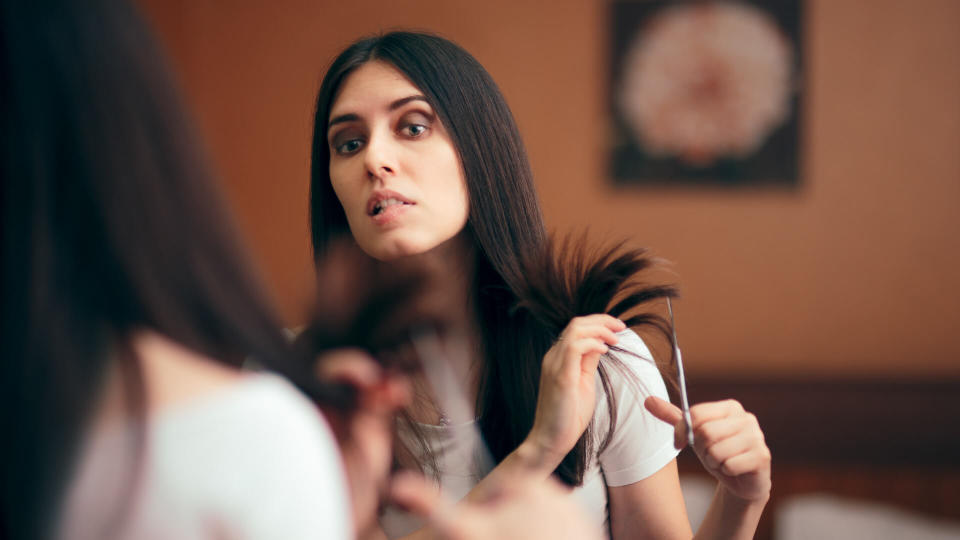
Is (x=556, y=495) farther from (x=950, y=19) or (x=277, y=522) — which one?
(x=950, y=19)

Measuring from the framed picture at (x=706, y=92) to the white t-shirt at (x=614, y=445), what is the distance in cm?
160

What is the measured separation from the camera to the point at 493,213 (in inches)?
33.3

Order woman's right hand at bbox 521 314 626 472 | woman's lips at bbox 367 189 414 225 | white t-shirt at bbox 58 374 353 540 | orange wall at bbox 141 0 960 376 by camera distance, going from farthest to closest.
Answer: orange wall at bbox 141 0 960 376
woman's lips at bbox 367 189 414 225
woman's right hand at bbox 521 314 626 472
white t-shirt at bbox 58 374 353 540

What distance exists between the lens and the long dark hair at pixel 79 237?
0.33 m

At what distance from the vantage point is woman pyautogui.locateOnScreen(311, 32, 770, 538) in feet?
2.57

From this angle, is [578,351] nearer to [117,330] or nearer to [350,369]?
[350,369]

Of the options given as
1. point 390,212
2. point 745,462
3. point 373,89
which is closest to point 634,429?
point 745,462

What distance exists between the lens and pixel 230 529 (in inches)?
13.2

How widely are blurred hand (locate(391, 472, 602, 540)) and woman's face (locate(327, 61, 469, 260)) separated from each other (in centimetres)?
42

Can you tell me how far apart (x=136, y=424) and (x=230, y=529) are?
6 centimetres

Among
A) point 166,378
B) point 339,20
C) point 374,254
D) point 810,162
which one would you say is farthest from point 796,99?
point 166,378

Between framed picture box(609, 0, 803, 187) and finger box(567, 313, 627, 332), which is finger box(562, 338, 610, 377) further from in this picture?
framed picture box(609, 0, 803, 187)

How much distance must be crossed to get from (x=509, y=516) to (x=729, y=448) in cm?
31

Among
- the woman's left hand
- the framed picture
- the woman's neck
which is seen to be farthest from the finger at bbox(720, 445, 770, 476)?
the framed picture
